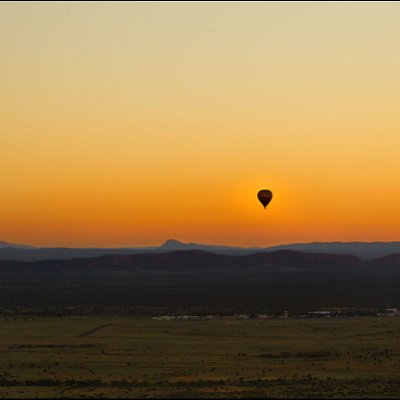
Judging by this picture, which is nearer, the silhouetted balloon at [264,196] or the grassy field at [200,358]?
the grassy field at [200,358]

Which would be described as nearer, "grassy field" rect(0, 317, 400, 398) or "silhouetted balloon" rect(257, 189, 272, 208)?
"grassy field" rect(0, 317, 400, 398)

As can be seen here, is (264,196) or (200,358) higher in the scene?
(264,196)

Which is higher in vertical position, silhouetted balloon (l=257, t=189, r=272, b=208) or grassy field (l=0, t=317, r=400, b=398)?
silhouetted balloon (l=257, t=189, r=272, b=208)

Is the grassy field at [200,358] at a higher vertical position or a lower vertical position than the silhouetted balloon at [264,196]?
lower
